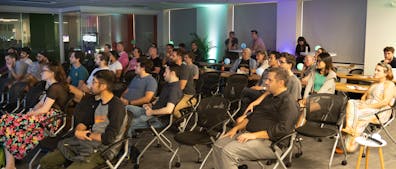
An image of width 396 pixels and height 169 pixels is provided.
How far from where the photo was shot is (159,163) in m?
4.91

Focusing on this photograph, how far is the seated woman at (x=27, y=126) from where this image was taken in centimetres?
441

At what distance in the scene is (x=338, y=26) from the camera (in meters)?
11.0

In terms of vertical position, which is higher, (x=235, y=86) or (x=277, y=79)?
(x=277, y=79)

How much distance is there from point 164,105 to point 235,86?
1.86 meters

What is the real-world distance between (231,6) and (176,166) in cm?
1021

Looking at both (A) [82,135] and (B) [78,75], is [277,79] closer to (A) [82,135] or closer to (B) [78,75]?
(A) [82,135]

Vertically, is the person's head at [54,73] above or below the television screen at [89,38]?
below

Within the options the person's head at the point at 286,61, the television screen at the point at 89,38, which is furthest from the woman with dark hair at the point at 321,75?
the television screen at the point at 89,38

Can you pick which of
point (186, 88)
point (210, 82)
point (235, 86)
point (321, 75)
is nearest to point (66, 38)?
point (210, 82)

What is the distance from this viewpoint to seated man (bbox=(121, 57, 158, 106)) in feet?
17.3

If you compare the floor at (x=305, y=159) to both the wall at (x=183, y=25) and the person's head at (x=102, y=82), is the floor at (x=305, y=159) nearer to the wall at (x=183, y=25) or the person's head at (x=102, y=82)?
the person's head at (x=102, y=82)

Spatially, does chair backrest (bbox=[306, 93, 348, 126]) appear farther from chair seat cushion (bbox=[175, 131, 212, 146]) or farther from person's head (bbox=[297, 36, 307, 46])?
person's head (bbox=[297, 36, 307, 46])

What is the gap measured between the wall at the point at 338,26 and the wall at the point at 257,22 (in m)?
1.41

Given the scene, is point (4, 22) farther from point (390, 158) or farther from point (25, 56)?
point (390, 158)
